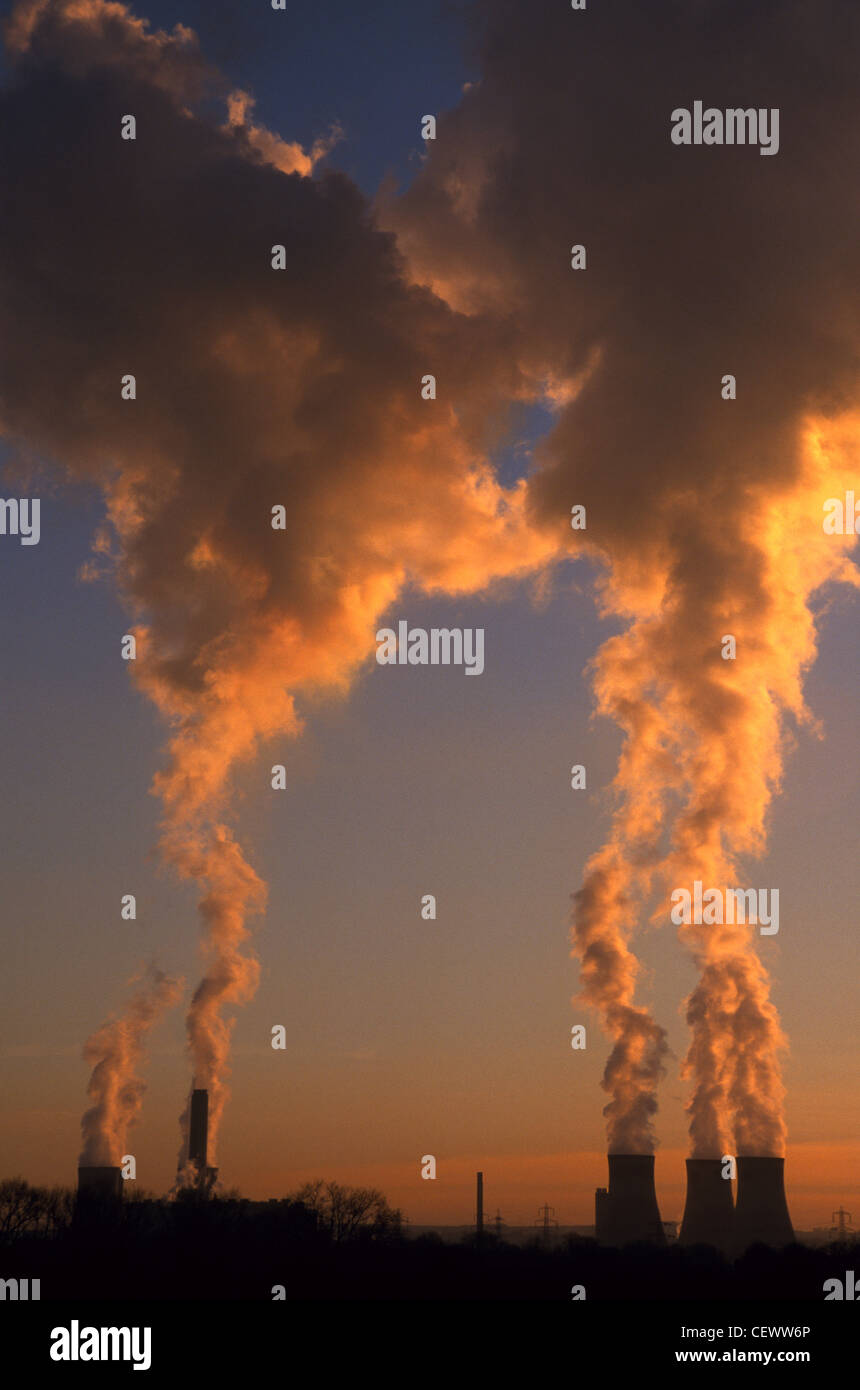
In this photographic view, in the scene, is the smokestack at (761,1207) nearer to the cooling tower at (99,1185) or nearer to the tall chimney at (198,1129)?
the tall chimney at (198,1129)

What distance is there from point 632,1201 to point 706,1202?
384 centimetres

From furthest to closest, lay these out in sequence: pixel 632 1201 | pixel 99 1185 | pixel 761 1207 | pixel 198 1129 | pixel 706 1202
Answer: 1. pixel 198 1129
2. pixel 99 1185
3. pixel 632 1201
4. pixel 706 1202
5. pixel 761 1207

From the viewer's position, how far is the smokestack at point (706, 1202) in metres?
65.5

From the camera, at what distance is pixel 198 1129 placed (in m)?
74.7

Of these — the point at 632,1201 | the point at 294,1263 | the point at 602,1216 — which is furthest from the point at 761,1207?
the point at 294,1263

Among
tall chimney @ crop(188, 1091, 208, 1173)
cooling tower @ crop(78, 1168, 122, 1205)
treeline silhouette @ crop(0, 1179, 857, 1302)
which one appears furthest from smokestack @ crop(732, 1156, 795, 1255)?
cooling tower @ crop(78, 1168, 122, 1205)

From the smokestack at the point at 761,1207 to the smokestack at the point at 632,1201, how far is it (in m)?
4.70

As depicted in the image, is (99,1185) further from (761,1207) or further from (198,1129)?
(761,1207)
